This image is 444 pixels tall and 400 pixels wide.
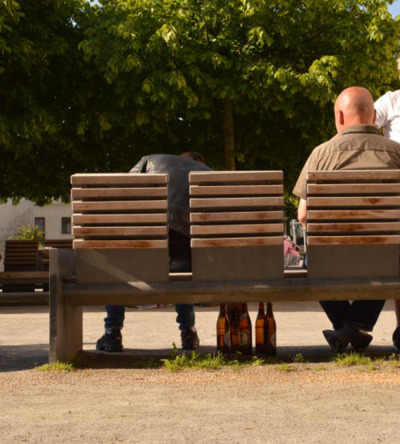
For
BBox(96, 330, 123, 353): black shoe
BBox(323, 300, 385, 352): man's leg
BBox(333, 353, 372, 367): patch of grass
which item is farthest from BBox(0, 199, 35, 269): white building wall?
BBox(333, 353, 372, 367): patch of grass

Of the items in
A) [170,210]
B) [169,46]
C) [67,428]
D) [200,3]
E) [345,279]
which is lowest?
[67,428]

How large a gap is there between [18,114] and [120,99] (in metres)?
1.99

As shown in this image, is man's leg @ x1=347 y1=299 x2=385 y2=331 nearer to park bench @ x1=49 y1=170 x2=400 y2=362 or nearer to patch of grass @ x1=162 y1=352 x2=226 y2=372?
park bench @ x1=49 y1=170 x2=400 y2=362

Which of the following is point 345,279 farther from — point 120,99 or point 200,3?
point 200,3

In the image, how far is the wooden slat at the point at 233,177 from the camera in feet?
18.0

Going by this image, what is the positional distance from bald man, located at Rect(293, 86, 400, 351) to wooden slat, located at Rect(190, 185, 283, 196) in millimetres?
273

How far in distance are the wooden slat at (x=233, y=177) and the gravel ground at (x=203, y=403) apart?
46.1 inches

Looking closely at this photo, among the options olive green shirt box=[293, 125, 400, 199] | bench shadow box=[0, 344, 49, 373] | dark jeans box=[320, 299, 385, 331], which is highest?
olive green shirt box=[293, 125, 400, 199]

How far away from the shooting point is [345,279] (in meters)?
5.52

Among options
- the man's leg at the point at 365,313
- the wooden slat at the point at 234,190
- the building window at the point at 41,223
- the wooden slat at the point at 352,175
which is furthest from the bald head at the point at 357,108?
the building window at the point at 41,223

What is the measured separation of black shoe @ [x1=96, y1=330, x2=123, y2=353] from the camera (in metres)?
6.66

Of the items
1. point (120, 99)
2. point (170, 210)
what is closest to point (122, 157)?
point (120, 99)

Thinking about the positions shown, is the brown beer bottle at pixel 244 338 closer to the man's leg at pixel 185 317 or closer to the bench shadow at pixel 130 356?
the bench shadow at pixel 130 356

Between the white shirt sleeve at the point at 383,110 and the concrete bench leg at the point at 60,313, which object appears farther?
the white shirt sleeve at the point at 383,110
